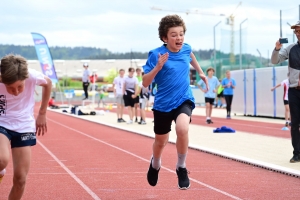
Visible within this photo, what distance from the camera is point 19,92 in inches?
242

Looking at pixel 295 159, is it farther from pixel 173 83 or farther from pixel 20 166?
pixel 20 166

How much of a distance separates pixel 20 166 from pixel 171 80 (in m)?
2.05

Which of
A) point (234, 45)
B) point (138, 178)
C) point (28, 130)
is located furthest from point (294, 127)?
point (234, 45)

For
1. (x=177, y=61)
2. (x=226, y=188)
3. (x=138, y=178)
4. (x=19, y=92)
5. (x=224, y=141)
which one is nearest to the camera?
(x=19, y=92)

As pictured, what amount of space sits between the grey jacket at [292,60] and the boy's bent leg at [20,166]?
5389mm

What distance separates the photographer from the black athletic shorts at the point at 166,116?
291 inches

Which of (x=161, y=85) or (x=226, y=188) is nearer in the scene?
(x=161, y=85)

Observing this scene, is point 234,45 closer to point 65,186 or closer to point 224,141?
point 224,141

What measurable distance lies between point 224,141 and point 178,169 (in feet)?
27.3

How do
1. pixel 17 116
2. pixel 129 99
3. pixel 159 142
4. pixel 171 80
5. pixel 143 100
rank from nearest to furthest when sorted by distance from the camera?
pixel 17 116, pixel 171 80, pixel 159 142, pixel 143 100, pixel 129 99

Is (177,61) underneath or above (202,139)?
above

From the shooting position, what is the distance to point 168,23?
7457mm

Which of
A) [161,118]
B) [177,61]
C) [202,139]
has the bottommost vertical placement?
[202,139]

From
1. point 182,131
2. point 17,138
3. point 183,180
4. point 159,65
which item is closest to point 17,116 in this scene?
point 17,138
